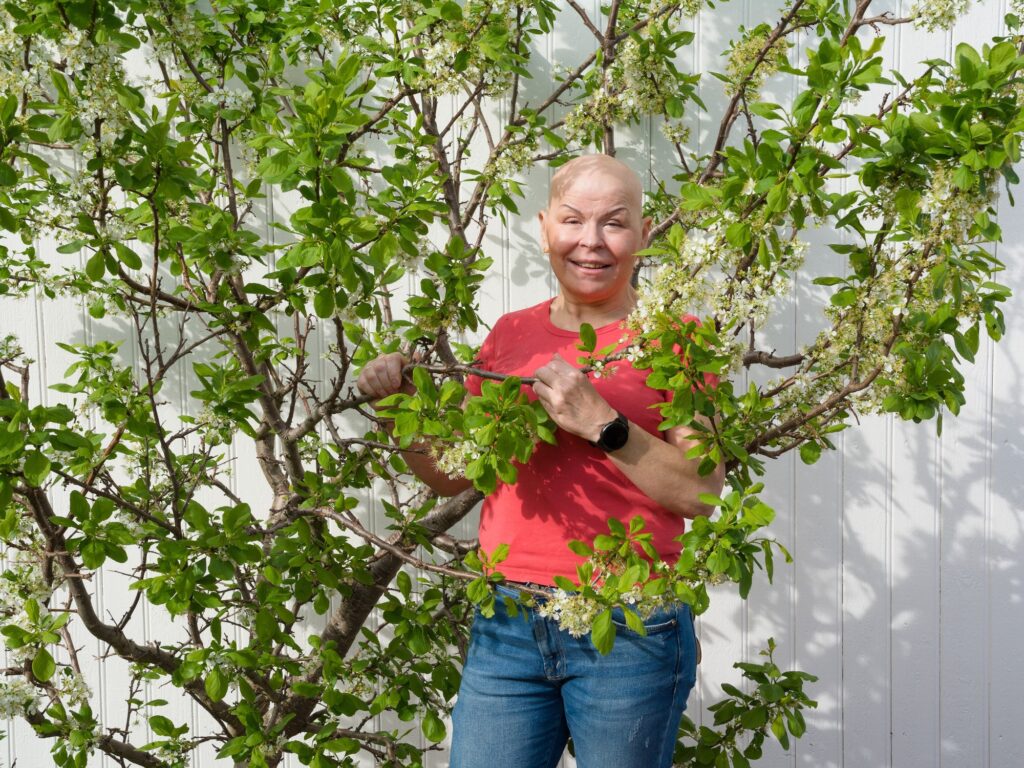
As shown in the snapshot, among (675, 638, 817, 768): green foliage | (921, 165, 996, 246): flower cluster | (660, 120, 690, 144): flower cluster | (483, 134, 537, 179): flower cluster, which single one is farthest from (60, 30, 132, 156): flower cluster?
(675, 638, 817, 768): green foliage

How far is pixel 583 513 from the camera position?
1.70 metres

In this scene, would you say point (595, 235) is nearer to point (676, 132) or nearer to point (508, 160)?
point (508, 160)

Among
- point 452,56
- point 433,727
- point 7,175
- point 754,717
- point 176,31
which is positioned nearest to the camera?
point 7,175

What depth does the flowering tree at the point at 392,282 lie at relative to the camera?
4.71 ft

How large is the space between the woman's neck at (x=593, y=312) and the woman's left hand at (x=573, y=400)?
0.91 feet

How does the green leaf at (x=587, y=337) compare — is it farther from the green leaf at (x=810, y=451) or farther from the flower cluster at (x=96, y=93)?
the flower cluster at (x=96, y=93)

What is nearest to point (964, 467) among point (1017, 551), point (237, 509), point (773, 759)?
point (1017, 551)

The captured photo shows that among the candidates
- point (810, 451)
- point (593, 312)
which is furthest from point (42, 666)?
point (810, 451)

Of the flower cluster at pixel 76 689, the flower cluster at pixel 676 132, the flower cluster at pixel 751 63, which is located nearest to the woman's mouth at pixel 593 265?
the flower cluster at pixel 751 63

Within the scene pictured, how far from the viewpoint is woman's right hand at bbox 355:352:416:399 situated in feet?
5.82

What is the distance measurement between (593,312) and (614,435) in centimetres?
34

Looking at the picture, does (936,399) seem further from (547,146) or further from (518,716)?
(547,146)

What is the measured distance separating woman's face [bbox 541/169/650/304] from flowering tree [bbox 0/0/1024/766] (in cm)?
8

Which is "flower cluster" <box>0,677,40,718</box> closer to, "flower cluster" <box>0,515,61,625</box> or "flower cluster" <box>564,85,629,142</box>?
"flower cluster" <box>0,515,61,625</box>
